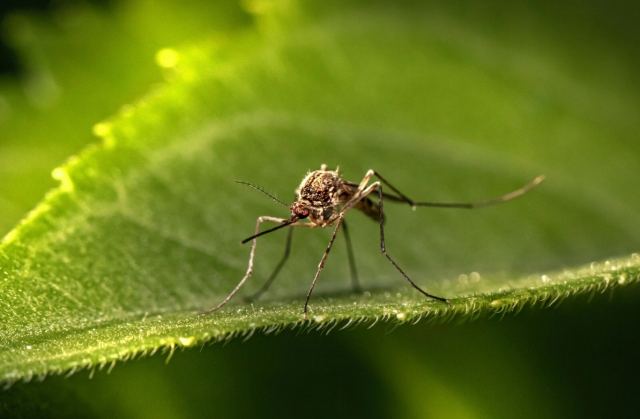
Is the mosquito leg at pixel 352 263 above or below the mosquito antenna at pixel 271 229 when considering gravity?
below

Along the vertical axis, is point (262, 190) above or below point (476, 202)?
above

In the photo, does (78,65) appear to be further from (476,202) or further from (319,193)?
(476,202)

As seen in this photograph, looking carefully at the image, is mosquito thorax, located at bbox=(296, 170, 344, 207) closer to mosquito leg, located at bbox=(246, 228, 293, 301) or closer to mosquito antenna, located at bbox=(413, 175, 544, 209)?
mosquito leg, located at bbox=(246, 228, 293, 301)

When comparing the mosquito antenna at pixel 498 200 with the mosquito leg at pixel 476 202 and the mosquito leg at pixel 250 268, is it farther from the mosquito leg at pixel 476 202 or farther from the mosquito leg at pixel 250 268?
the mosquito leg at pixel 250 268

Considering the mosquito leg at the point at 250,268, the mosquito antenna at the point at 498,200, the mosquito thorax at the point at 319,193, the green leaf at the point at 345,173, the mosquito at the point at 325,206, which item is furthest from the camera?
the mosquito antenna at the point at 498,200

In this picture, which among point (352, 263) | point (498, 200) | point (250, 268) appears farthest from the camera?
point (498, 200)

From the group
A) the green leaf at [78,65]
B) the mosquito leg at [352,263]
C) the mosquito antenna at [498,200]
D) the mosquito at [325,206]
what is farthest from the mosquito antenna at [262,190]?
the green leaf at [78,65]

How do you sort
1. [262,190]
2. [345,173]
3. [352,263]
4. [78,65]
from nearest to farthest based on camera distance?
[262,190], [352,263], [345,173], [78,65]

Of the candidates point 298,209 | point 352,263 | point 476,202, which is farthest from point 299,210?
point 476,202

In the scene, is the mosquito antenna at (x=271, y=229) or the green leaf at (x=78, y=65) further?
the green leaf at (x=78, y=65)

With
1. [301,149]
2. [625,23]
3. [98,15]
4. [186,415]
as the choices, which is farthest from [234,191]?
[625,23]
